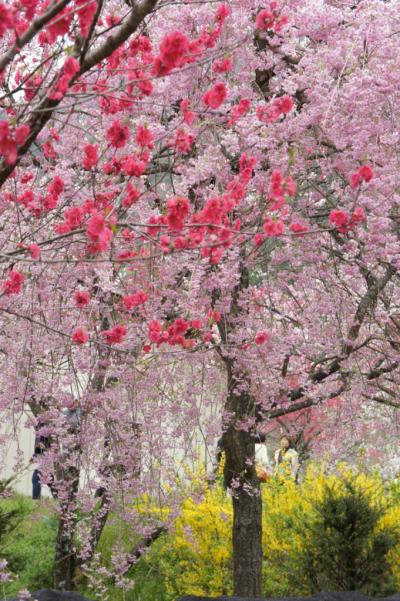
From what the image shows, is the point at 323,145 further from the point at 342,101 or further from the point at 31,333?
the point at 31,333

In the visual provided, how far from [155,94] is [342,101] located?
51.5 inches

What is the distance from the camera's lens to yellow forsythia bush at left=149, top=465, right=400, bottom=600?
7801 mm

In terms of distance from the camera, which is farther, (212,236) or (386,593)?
(386,593)

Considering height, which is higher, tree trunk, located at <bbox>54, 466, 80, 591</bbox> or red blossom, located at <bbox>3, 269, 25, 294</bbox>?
red blossom, located at <bbox>3, 269, 25, 294</bbox>

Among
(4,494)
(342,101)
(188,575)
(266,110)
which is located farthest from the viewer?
(188,575)

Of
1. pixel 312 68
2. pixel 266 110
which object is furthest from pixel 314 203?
pixel 266 110

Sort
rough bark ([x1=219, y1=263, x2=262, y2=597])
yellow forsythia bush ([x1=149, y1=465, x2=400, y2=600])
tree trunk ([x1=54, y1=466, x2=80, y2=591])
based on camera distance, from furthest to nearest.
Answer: tree trunk ([x1=54, y1=466, x2=80, y2=591]) → yellow forsythia bush ([x1=149, y1=465, x2=400, y2=600]) → rough bark ([x1=219, y1=263, x2=262, y2=597])

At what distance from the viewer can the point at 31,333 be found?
217 inches

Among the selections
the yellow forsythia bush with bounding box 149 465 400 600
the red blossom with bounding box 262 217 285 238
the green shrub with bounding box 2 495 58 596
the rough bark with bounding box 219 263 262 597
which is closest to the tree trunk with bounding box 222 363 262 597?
the rough bark with bounding box 219 263 262 597

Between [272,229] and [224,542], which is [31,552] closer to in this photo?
[224,542]

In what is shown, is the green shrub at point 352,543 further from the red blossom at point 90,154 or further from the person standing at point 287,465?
the red blossom at point 90,154

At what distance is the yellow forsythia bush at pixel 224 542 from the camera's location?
780cm

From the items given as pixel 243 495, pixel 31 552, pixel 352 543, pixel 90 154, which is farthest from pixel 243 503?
pixel 90 154

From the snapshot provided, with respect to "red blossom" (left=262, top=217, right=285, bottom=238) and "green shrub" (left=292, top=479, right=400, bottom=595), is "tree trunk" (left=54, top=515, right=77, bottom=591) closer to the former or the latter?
"green shrub" (left=292, top=479, right=400, bottom=595)
